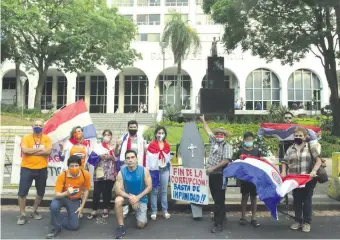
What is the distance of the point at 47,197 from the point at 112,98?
34938 millimetres

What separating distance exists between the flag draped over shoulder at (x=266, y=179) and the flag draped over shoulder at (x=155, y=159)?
1.22m

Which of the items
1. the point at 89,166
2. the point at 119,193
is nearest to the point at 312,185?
the point at 119,193

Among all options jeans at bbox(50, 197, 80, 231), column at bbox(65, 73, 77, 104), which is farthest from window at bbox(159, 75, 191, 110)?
jeans at bbox(50, 197, 80, 231)

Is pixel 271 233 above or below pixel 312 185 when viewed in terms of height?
below

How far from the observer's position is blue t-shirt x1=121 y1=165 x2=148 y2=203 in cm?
587

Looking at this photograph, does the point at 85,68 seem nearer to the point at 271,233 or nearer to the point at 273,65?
the point at 273,65

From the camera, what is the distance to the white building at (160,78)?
4047 cm

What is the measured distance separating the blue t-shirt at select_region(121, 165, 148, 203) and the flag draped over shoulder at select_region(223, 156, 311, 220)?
144 cm

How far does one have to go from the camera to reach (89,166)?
6.84 m

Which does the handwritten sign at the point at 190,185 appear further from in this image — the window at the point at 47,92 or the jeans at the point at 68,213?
the window at the point at 47,92

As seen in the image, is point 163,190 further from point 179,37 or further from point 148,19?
point 148,19

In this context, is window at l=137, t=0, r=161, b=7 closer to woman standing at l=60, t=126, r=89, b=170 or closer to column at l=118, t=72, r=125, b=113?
column at l=118, t=72, r=125, b=113

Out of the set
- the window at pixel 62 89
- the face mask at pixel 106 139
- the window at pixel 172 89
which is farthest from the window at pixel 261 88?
the face mask at pixel 106 139

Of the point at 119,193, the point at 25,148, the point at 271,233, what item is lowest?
the point at 271,233
